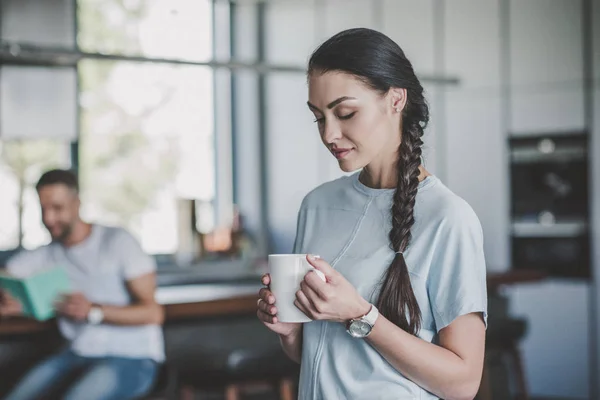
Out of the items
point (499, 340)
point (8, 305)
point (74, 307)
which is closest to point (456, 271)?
point (74, 307)

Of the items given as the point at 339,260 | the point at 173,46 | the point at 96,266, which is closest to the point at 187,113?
the point at 173,46

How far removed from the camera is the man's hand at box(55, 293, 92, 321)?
2883mm

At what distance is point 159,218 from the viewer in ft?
19.5

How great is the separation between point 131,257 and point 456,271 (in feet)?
6.48

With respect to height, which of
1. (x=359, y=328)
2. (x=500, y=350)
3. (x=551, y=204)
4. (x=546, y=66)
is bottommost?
(x=500, y=350)

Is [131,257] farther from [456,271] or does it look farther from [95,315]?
[456,271]

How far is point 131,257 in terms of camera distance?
3082 millimetres

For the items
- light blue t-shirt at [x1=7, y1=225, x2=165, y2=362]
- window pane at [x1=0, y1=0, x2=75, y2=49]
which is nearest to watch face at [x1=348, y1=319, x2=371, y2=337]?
light blue t-shirt at [x1=7, y1=225, x2=165, y2=362]

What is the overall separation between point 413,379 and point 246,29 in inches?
218

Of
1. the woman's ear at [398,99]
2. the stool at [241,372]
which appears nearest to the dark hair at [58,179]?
the stool at [241,372]

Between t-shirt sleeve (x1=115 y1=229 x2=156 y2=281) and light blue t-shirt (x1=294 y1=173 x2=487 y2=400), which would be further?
t-shirt sleeve (x1=115 y1=229 x2=156 y2=281)

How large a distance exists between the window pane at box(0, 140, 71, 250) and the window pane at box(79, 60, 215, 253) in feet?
1.38

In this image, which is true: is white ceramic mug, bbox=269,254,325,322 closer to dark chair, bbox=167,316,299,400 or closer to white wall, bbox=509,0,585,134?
dark chair, bbox=167,316,299,400

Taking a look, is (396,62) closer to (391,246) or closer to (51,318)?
(391,246)
